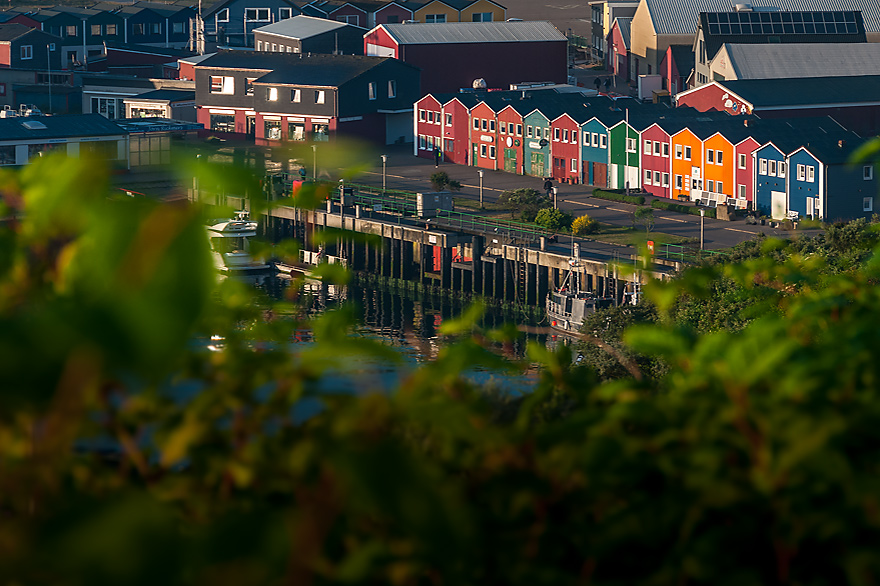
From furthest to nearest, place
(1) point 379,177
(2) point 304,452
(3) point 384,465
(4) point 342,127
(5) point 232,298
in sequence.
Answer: (4) point 342,127, (1) point 379,177, (5) point 232,298, (2) point 304,452, (3) point 384,465

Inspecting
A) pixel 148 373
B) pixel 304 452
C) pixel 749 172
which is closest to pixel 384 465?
pixel 148 373

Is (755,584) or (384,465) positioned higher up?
(384,465)

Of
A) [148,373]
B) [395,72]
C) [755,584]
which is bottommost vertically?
[755,584]

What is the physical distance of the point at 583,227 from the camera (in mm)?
44031

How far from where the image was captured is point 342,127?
61.8 meters

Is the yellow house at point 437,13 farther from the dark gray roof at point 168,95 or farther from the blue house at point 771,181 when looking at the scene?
the blue house at point 771,181

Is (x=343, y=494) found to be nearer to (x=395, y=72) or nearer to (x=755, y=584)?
(x=755, y=584)

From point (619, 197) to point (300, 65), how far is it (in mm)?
21851

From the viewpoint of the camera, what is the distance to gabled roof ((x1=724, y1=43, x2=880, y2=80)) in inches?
2409

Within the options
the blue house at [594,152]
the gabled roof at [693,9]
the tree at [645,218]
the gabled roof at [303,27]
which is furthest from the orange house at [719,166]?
the gabled roof at [303,27]

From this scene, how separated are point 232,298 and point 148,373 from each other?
1.74m

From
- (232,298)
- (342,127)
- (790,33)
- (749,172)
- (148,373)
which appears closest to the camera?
(148,373)

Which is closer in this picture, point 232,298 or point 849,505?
point 849,505

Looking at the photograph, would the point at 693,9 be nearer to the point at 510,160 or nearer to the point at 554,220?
the point at 510,160
